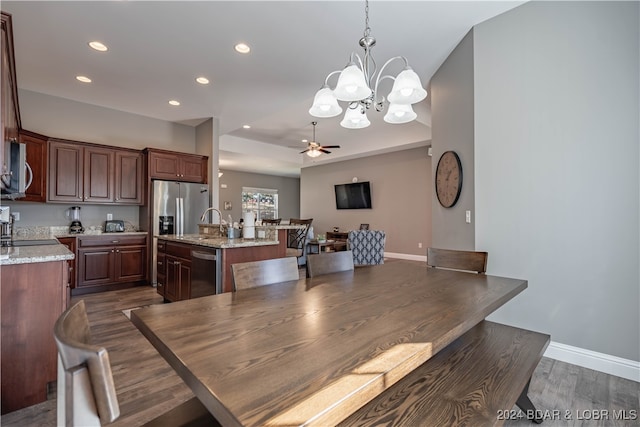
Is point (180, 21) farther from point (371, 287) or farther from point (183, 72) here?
point (371, 287)

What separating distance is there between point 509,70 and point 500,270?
67.8 inches

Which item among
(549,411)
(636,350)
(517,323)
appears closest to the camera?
(549,411)

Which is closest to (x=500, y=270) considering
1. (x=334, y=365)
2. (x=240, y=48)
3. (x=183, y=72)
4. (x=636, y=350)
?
(x=636, y=350)

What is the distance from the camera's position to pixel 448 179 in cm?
311

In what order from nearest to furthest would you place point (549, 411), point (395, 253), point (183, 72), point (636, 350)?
point (549, 411), point (636, 350), point (183, 72), point (395, 253)

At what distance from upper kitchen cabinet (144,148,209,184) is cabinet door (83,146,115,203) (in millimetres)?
546

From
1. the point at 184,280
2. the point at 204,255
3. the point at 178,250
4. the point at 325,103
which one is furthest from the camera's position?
the point at 178,250

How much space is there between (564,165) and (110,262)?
5.58 m

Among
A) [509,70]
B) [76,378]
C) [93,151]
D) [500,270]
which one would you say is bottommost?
[500,270]

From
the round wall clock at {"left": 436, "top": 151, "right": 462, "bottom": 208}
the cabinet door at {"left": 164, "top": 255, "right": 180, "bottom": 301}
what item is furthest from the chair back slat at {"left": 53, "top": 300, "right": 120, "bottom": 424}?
the cabinet door at {"left": 164, "top": 255, "right": 180, "bottom": 301}

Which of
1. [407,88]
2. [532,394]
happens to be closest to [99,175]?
[407,88]

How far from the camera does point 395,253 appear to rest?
781cm

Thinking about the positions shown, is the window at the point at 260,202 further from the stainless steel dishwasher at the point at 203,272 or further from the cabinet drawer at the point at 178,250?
the stainless steel dishwasher at the point at 203,272

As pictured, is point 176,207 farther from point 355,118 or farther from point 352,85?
point 352,85
